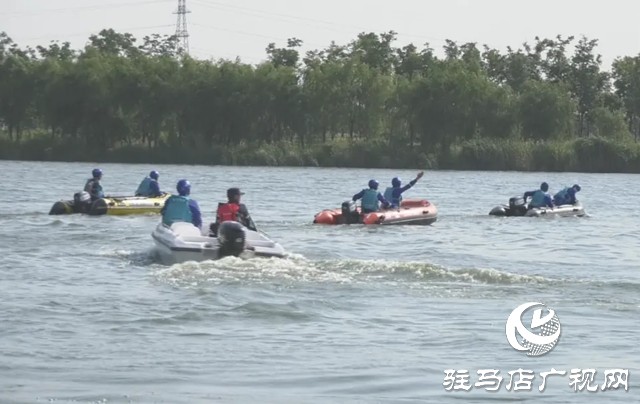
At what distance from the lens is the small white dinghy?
18016 mm

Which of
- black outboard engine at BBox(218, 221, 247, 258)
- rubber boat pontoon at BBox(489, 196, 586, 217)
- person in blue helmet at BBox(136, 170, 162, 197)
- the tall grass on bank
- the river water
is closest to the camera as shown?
the river water

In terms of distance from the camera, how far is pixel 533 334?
13.7 meters

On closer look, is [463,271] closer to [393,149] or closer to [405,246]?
[405,246]

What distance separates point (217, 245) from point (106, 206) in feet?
38.2

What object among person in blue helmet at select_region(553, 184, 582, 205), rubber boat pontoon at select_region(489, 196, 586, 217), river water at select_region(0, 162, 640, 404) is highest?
person in blue helmet at select_region(553, 184, 582, 205)

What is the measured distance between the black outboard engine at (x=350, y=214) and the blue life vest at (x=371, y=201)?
387 millimetres

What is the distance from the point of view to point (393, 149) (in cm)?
7006

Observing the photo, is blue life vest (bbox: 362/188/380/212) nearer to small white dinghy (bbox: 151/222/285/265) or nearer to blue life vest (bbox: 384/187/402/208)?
blue life vest (bbox: 384/187/402/208)

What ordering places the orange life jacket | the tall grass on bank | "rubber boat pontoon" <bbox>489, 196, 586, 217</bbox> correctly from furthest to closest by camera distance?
the tall grass on bank
"rubber boat pontoon" <bbox>489, 196, 586, 217</bbox>
the orange life jacket

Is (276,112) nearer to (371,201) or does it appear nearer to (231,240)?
(371,201)

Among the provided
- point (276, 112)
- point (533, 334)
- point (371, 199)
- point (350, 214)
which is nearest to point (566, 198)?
point (371, 199)

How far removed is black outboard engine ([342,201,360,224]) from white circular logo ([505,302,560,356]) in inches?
499

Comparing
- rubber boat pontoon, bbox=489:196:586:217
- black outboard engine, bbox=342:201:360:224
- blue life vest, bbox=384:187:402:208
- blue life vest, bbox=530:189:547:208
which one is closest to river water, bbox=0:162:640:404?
black outboard engine, bbox=342:201:360:224

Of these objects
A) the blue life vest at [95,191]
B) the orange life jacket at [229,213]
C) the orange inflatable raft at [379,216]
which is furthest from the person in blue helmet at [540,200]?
the orange life jacket at [229,213]
